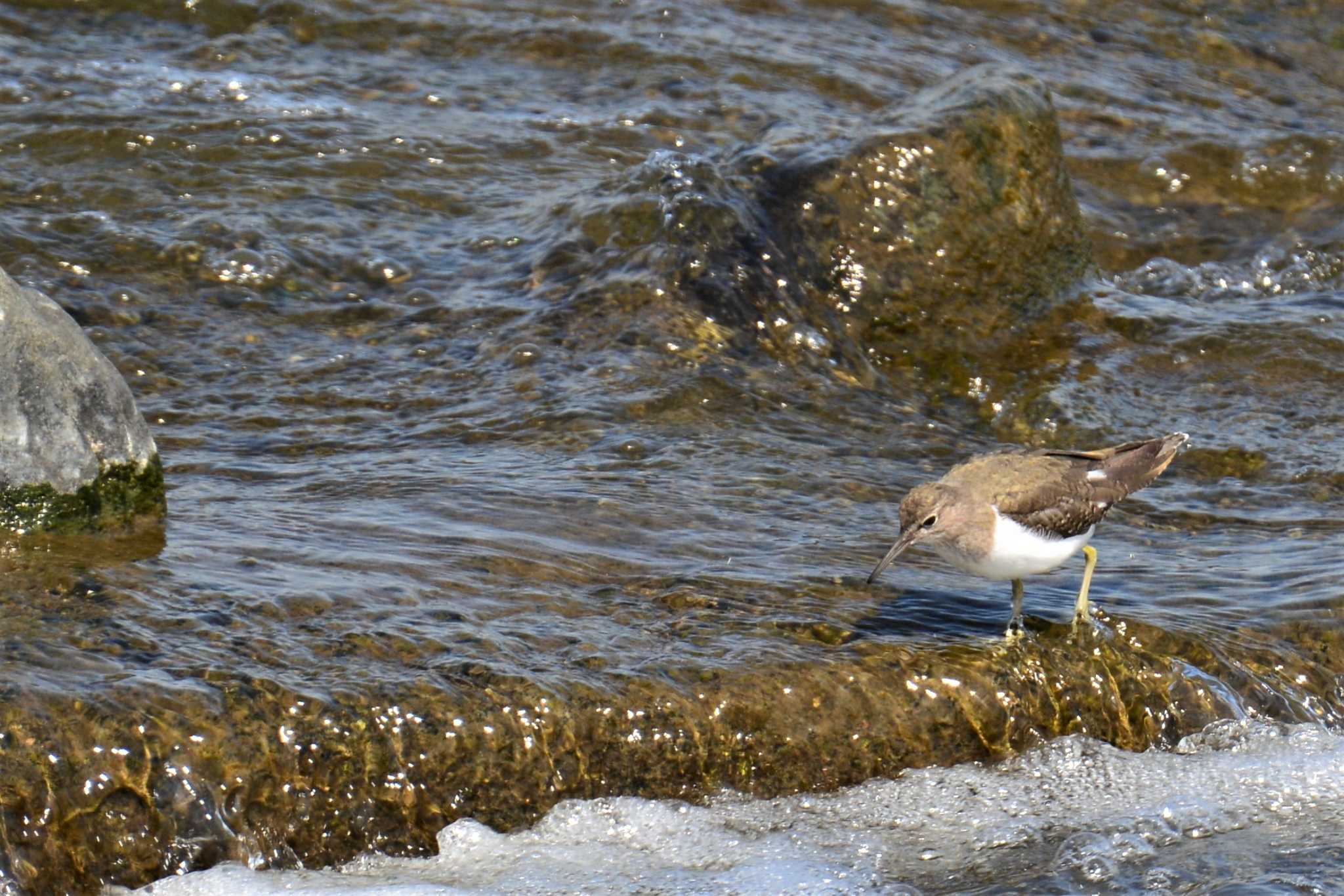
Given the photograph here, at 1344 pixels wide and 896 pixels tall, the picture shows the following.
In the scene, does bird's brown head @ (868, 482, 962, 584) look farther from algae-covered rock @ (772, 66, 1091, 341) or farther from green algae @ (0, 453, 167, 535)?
algae-covered rock @ (772, 66, 1091, 341)

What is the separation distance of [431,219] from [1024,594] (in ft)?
16.4

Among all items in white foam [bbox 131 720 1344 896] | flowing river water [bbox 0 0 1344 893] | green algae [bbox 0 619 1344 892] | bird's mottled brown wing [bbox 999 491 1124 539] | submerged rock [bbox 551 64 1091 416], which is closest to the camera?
green algae [bbox 0 619 1344 892]

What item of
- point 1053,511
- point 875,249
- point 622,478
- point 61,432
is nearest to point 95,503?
point 61,432

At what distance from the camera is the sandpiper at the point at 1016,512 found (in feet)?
18.7

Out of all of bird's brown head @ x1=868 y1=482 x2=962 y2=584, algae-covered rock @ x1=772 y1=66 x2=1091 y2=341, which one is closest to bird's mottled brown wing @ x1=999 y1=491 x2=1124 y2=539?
bird's brown head @ x1=868 y1=482 x2=962 y2=584

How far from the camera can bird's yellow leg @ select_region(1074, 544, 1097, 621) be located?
20.0 feet

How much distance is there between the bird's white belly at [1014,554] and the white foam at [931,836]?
592 mm

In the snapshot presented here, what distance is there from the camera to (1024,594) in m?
6.61

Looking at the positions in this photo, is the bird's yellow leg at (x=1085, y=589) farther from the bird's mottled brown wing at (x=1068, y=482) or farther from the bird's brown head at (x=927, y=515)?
the bird's brown head at (x=927, y=515)

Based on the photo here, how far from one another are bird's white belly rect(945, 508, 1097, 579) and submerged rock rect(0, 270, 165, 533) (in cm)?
293

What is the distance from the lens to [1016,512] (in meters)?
5.78

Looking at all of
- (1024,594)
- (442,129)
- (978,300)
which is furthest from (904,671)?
(442,129)

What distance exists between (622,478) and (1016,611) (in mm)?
1882

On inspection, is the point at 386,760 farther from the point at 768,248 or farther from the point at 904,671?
the point at 768,248
